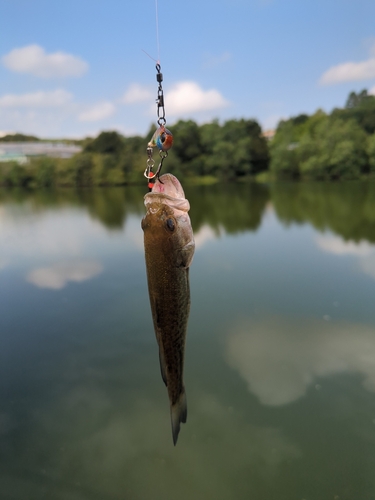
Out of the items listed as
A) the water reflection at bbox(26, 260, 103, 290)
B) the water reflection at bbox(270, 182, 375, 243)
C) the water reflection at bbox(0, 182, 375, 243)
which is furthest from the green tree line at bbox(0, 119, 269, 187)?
the water reflection at bbox(26, 260, 103, 290)

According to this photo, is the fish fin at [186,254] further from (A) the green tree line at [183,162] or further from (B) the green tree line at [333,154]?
(B) the green tree line at [333,154]

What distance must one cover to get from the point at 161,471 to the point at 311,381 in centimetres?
247

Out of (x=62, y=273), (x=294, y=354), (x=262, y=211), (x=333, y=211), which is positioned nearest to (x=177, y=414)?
(x=294, y=354)

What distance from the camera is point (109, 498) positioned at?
3801mm

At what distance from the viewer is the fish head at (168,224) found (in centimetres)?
171

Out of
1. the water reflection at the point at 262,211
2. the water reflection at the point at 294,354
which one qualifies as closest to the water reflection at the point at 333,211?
the water reflection at the point at 262,211

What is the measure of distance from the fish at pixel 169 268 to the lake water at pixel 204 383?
2.67m

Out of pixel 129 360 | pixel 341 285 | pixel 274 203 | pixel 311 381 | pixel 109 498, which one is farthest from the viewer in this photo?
pixel 274 203

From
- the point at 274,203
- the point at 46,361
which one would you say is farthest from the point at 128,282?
the point at 274,203

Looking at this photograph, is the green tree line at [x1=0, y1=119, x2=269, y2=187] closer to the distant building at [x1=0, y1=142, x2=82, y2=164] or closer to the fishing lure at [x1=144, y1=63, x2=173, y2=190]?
the distant building at [x1=0, y1=142, x2=82, y2=164]

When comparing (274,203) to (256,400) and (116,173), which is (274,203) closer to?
(256,400)

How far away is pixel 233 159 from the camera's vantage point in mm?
42656

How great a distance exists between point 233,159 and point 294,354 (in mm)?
38745

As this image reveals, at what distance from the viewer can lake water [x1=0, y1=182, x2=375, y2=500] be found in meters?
4.00
